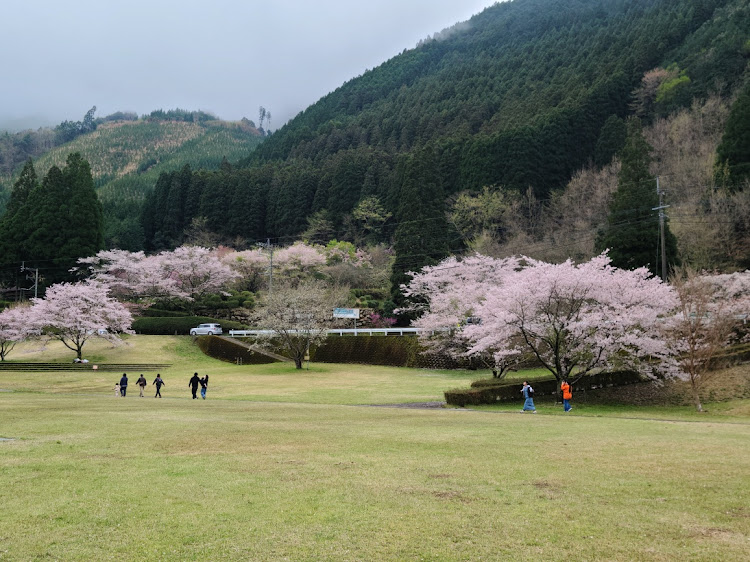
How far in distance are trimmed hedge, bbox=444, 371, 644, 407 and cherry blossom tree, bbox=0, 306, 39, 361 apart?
37110 millimetres

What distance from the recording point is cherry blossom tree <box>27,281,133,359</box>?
44625mm

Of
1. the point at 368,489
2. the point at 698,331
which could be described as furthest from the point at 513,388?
the point at 368,489

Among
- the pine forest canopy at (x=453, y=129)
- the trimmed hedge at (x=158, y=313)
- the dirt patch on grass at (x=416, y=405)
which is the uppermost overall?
the pine forest canopy at (x=453, y=129)

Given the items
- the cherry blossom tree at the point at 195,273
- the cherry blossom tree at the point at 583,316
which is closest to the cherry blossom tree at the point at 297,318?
the cherry blossom tree at the point at 195,273

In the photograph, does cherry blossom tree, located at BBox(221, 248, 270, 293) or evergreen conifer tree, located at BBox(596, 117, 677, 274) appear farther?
cherry blossom tree, located at BBox(221, 248, 270, 293)

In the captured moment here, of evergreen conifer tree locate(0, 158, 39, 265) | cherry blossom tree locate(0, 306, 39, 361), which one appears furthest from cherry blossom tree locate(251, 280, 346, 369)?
evergreen conifer tree locate(0, 158, 39, 265)

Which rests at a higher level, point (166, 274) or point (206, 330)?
point (166, 274)

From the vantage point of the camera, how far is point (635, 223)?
132ft

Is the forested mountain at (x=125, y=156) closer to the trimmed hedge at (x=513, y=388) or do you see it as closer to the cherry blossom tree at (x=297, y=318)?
the cherry blossom tree at (x=297, y=318)

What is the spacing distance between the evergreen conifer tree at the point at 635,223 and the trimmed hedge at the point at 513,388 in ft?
52.1

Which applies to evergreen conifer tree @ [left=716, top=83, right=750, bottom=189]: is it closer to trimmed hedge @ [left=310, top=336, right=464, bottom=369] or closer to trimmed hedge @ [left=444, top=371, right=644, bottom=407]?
trimmed hedge @ [left=310, top=336, right=464, bottom=369]

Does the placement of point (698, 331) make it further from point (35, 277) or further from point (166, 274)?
point (35, 277)

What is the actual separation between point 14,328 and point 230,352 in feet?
56.1

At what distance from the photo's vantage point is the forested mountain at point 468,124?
60.6 metres
